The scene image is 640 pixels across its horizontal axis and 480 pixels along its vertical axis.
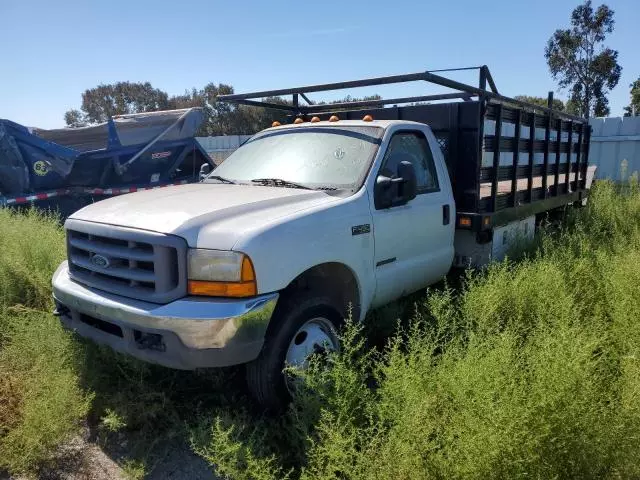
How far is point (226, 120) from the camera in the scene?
137 feet

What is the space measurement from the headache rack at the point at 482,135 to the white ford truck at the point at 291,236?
0.8 inches

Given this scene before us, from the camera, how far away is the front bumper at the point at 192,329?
9.30ft

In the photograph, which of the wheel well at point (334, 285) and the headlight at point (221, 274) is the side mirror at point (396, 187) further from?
the headlight at point (221, 274)

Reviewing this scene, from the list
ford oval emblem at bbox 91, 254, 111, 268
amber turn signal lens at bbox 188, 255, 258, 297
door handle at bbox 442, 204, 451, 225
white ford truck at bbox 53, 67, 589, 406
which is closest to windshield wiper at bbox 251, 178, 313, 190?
white ford truck at bbox 53, 67, 589, 406

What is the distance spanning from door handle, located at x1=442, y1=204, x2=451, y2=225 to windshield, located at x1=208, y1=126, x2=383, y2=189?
3.51 ft

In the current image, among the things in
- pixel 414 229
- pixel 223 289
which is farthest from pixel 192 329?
pixel 414 229

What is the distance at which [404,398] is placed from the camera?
2.65 metres

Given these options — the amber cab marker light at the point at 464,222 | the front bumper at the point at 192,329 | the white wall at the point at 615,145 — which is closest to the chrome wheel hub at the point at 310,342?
the front bumper at the point at 192,329

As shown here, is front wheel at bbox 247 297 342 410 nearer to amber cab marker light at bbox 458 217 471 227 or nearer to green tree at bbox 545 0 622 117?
amber cab marker light at bbox 458 217 471 227

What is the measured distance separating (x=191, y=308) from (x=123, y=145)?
873 centimetres

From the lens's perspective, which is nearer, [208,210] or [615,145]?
[208,210]

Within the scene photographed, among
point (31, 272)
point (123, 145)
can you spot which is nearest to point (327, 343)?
point (31, 272)

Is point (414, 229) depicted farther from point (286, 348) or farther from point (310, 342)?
point (286, 348)

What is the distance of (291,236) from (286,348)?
28.6 inches
